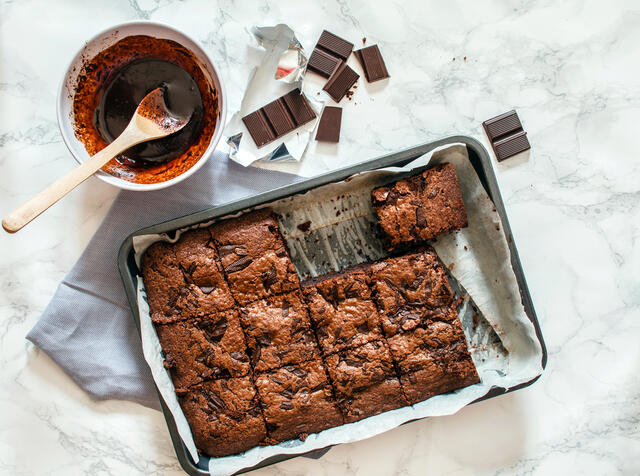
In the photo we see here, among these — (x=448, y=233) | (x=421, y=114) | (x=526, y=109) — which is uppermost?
(x=421, y=114)

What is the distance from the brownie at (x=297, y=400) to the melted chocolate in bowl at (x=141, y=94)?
4.37 ft

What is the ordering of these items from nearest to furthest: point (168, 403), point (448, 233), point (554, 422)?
point (168, 403) → point (448, 233) → point (554, 422)

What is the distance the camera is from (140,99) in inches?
110

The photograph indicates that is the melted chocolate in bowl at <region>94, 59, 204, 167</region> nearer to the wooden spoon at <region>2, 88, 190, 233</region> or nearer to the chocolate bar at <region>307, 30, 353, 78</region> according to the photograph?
the wooden spoon at <region>2, 88, 190, 233</region>

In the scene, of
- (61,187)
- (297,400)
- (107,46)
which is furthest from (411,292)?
(107,46)

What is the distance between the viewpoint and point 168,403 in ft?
9.18

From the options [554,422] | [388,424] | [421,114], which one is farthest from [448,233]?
[554,422]

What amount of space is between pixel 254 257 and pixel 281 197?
358 mm

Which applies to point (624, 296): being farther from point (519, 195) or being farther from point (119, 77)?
point (119, 77)

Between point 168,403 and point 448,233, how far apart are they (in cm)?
180

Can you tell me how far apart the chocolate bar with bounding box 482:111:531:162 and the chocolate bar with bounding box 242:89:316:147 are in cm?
106

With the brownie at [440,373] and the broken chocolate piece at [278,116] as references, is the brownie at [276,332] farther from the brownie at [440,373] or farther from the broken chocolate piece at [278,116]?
the broken chocolate piece at [278,116]

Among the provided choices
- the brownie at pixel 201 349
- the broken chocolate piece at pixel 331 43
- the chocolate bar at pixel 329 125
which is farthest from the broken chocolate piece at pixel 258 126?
the brownie at pixel 201 349

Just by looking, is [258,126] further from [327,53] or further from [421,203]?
[421,203]
